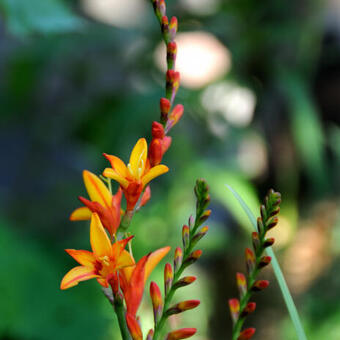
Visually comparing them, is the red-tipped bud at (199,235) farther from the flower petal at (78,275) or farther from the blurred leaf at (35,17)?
the blurred leaf at (35,17)

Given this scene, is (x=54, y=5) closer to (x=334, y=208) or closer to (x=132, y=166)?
(x=132, y=166)

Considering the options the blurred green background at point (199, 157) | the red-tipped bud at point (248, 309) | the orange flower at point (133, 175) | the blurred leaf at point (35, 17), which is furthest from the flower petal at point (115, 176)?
the blurred green background at point (199, 157)

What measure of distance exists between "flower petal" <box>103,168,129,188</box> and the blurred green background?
3.12ft

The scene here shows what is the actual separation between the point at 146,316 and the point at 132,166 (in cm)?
115

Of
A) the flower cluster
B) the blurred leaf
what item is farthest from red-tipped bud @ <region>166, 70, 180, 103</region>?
the blurred leaf

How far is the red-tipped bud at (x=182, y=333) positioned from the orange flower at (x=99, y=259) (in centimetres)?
5

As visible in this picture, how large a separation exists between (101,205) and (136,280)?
51 millimetres

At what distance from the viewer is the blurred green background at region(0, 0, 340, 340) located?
1288 mm

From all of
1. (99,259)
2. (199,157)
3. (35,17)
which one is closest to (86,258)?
(99,259)

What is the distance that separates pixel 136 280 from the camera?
1.05ft

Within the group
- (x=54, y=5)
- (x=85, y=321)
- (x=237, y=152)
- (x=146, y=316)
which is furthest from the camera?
(x=237, y=152)

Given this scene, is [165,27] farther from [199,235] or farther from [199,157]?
[199,157]

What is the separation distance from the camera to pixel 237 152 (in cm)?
210

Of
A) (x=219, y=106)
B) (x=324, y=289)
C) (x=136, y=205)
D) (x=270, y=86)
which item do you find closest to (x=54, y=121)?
(x=219, y=106)
